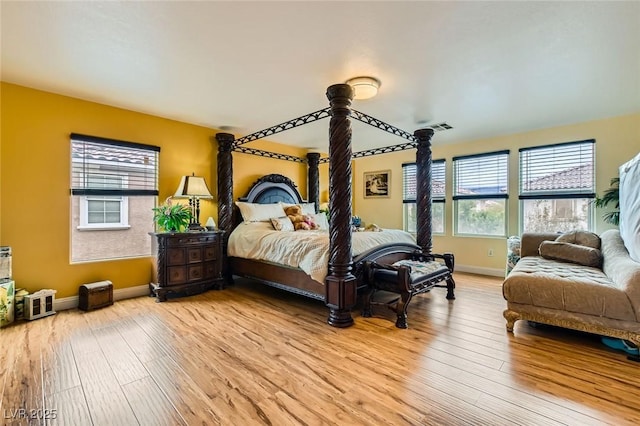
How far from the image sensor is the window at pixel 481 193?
202 inches

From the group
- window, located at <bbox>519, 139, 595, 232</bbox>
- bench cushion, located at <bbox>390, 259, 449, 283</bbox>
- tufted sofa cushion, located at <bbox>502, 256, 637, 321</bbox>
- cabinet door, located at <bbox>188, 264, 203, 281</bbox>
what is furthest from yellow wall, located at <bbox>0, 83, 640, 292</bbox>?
tufted sofa cushion, located at <bbox>502, 256, 637, 321</bbox>

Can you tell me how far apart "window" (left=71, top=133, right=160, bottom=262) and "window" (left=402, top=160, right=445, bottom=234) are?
482 cm

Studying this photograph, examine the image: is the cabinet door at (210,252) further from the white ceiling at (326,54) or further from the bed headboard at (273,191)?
the white ceiling at (326,54)

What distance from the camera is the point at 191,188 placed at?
4059 mm

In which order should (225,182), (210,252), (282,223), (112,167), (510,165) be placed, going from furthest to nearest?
(510,165) → (225,182) → (282,223) → (210,252) → (112,167)

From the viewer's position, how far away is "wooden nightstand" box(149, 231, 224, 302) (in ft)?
12.2

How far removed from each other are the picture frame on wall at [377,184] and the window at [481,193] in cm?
148

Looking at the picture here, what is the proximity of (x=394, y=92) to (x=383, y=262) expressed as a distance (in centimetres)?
203

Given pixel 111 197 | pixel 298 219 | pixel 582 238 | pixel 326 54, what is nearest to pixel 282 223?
pixel 298 219

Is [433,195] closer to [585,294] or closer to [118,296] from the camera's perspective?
[585,294]

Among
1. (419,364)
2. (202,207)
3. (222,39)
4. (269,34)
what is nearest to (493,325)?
(419,364)

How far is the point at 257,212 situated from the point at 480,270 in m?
4.19

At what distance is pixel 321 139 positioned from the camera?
548 centimetres

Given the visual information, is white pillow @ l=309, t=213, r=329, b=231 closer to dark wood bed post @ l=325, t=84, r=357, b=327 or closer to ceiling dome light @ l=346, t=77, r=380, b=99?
dark wood bed post @ l=325, t=84, r=357, b=327
